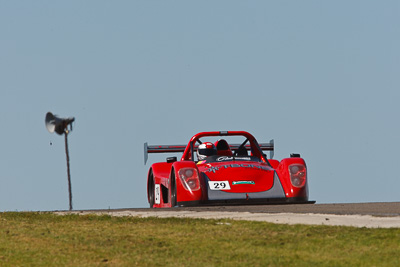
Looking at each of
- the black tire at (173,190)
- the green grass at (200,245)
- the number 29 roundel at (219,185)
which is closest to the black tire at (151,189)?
the black tire at (173,190)

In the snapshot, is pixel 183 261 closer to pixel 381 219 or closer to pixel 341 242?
pixel 341 242

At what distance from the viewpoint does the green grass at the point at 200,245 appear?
7.95m

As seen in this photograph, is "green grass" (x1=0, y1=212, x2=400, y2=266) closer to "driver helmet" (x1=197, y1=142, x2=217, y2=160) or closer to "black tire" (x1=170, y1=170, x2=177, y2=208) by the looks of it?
"black tire" (x1=170, y1=170, x2=177, y2=208)

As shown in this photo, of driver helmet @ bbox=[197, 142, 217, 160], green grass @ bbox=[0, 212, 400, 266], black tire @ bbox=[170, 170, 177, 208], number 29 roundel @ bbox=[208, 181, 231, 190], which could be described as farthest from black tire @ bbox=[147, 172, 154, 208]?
green grass @ bbox=[0, 212, 400, 266]

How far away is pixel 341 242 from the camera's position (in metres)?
8.59

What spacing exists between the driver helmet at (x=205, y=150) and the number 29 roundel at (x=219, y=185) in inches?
102

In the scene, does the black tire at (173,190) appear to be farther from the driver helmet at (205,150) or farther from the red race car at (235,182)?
the driver helmet at (205,150)

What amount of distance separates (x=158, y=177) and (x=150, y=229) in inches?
442

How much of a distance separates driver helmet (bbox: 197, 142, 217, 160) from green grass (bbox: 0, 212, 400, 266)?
10.0m

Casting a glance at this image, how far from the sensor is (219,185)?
19344mm

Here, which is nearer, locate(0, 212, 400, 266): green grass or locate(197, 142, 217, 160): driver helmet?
locate(0, 212, 400, 266): green grass

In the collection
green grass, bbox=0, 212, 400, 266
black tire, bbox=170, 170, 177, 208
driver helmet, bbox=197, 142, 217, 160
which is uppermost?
driver helmet, bbox=197, 142, 217, 160

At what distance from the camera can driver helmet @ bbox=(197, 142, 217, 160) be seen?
72.2 ft

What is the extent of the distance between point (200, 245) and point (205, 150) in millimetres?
13028
